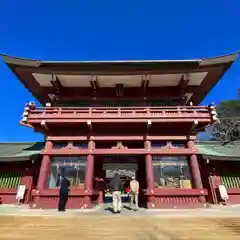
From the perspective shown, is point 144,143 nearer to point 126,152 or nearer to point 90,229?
point 126,152

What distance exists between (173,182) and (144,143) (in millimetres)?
2991

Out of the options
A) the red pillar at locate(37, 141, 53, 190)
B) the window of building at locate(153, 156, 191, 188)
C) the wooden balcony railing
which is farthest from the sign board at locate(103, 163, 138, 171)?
the red pillar at locate(37, 141, 53, 190)

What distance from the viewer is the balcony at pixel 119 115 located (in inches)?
502

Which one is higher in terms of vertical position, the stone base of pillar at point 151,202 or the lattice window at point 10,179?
the lattice window at point 10,179

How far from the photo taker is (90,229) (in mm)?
5242

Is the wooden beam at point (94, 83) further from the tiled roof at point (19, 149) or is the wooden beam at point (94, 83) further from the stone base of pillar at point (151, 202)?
the stone base of pillar at point (151, 202)

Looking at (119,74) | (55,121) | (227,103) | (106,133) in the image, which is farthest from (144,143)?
(227,103)

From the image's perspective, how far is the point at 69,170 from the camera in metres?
12.9

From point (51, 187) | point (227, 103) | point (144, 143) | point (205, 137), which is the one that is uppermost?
point (227, 103)

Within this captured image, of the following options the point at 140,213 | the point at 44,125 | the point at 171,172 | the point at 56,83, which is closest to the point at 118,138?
the point at 171,172

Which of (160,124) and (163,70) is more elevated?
(163,70)

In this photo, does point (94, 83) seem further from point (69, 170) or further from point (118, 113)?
point (69, 170)

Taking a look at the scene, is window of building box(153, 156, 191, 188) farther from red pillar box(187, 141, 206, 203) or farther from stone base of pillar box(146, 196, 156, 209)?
stone base of pillar box(146, 196, 156, 209)

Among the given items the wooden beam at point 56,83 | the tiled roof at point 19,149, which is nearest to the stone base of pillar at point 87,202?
the tiled roof at point 19,149
